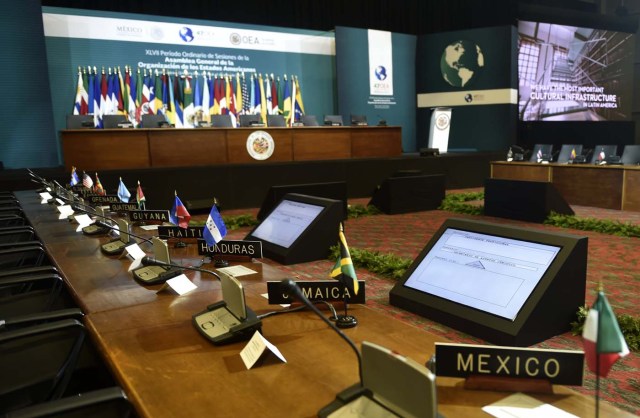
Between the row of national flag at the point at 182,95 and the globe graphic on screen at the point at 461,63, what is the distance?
10.0 ft

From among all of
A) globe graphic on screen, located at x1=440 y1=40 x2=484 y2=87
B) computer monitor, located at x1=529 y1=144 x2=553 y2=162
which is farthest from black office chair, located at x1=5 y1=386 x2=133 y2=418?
globe graphic on screen, located at x1=440 y1=40 x2=484 y2=87

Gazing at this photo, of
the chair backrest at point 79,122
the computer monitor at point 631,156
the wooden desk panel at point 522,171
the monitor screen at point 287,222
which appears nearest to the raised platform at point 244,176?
the chair backrest at point 79,122

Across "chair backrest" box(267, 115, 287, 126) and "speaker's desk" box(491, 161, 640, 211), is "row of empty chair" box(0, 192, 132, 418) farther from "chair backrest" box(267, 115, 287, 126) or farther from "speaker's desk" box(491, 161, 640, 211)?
"speaker's desk" box(491, 161, 640, 211)

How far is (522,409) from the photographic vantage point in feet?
2.83

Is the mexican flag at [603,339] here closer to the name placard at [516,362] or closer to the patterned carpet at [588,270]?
the name placard at [516,362]

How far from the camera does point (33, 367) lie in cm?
160

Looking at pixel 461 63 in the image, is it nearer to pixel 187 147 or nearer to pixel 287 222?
pixel 187 147

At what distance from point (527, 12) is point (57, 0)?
8799mm

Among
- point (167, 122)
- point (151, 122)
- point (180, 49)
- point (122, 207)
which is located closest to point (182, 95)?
point (180, 49)

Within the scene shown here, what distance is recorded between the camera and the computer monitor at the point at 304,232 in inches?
98.8

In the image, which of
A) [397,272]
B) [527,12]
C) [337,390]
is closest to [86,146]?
[397,272]

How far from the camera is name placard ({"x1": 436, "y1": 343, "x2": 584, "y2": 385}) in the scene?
918 mm

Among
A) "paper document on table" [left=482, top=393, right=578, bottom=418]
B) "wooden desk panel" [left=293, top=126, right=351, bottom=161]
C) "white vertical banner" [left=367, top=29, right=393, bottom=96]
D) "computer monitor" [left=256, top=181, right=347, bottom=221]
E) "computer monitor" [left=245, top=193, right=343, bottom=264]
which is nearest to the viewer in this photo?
"paper document on table" [left=482, top=393, right=578, bottom=418]

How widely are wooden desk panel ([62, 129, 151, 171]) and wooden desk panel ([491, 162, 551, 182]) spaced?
17.0ft
